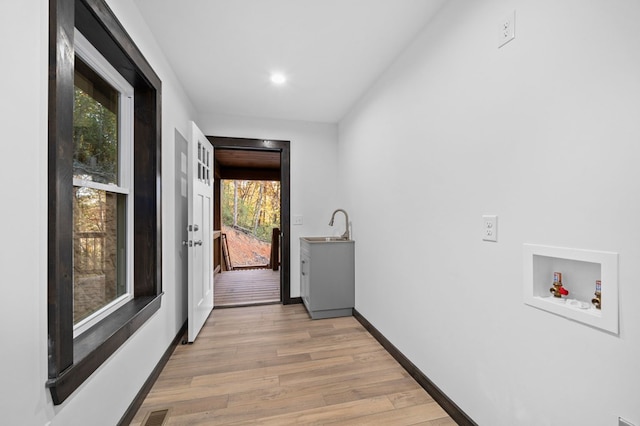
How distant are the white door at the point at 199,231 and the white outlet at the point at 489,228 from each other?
2213 mm

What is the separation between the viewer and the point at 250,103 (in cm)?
313

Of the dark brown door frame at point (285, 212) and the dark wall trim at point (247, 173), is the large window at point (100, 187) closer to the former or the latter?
the dark brown door frame at point (285, 212)

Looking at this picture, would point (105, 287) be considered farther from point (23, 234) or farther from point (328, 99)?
point (328, 99)

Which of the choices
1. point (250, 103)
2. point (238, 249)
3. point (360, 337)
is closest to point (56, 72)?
point (250, 103)

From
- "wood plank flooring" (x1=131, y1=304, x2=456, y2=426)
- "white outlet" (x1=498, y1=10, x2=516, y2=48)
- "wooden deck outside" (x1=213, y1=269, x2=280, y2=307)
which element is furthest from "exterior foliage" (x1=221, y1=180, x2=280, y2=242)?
"white outlet" (x1=498, y1=10, x2=516, y2=48)

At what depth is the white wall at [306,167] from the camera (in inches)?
139

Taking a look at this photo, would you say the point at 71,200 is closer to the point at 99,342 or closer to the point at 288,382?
the point at 99,342

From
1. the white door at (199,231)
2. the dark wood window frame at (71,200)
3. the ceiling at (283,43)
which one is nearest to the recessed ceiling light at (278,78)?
the ceiling at (283,43)

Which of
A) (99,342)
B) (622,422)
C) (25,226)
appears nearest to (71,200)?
(25,226)

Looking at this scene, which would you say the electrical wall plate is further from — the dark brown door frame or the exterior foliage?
the exterior foliage

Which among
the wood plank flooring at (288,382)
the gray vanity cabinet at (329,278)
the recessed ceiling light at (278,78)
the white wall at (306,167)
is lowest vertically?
the wood plank flooring at (288,382)

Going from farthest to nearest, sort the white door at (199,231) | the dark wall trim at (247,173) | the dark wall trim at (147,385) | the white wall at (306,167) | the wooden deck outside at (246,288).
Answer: the dark wall trim at (247,173) < the wooden deck outside at (246,288) < the white wall at (306,167) < the white door at (199,231) < the dark wall trim at (147,385)

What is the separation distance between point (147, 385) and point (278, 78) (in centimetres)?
256

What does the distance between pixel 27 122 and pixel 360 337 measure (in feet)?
8.61
